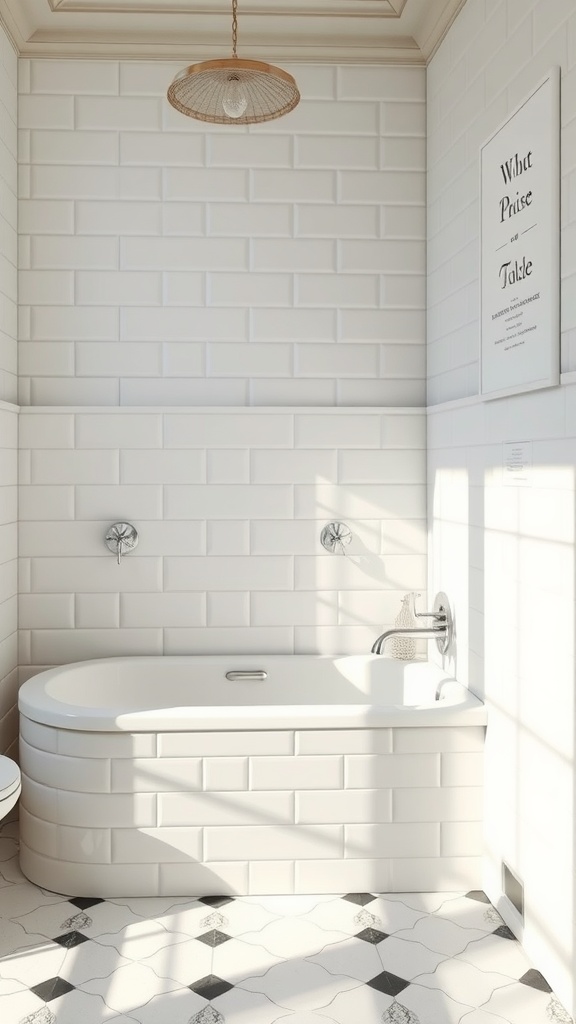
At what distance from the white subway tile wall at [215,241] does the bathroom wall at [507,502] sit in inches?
8.3

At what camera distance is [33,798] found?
271 centimetres

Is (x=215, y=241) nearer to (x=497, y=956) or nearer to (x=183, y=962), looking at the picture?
(x=183, y=962)

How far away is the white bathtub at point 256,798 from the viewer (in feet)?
8.57

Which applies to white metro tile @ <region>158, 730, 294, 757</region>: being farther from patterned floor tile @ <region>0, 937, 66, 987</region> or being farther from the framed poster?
the framed poster

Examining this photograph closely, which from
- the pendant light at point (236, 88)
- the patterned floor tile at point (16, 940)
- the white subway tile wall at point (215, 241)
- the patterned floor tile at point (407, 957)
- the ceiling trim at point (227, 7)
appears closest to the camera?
the pendant light at point (236, 88)

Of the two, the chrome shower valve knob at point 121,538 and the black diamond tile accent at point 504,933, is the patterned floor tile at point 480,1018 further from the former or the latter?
the chrome shower valve knob at point 121,538

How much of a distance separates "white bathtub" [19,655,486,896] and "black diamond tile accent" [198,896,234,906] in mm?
19

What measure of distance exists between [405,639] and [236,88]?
202cm

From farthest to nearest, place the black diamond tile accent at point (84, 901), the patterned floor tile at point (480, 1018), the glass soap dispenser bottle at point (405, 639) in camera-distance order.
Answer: the glass soap dispenser bottle at point (405, 639) < the black diamond tile accent at point (84, 901) < the patterned floor tile at point (480, 1018)

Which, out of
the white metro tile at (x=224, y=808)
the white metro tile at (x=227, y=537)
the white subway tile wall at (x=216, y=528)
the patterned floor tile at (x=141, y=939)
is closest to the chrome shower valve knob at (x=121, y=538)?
the white subway tile wall at (x=216, y=528)

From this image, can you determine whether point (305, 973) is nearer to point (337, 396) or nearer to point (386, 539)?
point (386, 539)

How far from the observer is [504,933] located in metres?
2.43

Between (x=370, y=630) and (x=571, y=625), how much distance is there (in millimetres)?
1462

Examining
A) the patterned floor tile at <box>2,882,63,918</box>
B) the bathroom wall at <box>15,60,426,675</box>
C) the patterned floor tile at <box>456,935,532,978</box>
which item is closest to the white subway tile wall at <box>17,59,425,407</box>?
the bathroom wall at <box>15,60,426,675</box>
